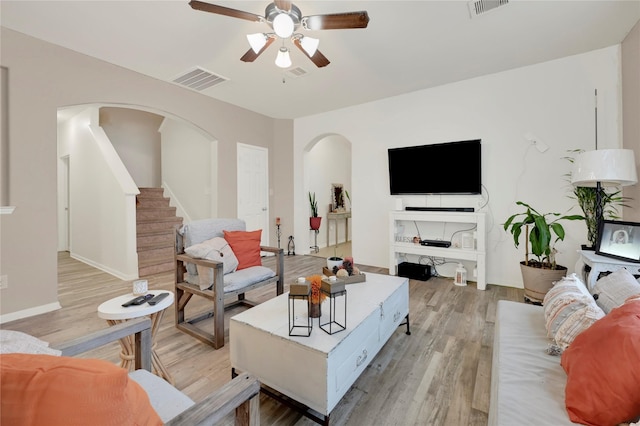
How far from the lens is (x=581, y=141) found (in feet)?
10.3

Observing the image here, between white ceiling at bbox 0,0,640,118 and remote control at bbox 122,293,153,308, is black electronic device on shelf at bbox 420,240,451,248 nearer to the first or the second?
white ceiling at bbox 0,0,640,118

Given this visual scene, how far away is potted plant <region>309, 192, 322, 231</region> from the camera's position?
5992mm

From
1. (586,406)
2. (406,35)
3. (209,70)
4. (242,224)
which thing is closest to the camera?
(586,406)

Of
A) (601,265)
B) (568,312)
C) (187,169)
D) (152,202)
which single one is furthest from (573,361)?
(152,202)

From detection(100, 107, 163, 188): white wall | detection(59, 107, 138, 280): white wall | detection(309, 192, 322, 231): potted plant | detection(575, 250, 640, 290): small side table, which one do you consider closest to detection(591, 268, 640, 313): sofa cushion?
detection(575, 250, 640, 290): small side table

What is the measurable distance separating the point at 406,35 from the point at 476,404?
3051 mm

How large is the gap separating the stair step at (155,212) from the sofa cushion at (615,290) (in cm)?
592

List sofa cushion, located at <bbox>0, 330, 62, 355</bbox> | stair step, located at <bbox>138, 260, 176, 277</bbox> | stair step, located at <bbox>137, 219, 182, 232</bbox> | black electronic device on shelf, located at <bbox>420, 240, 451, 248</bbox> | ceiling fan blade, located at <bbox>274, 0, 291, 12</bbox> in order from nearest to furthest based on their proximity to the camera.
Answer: sofa cushion, located at <bbox>0, 330, 62, 355</bbox>, ceiling fan blade, located at <bbox>274, 0, 291, 12</bbox>, black electronic device on shelf, located at <bbox>420, 240, 451, 248</bbox>, stair step, located at <bbox>138, 260, 176, 277</bbox>, stair step, located at <bbox>137, 219, 182, 232</bbox>

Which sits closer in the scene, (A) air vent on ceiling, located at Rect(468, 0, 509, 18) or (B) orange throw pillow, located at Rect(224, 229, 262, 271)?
(A) air vent on ceiling, located at Rect(468, 0, 509, 18)

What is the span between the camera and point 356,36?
2752mm

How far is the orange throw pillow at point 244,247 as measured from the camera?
271 centimetres

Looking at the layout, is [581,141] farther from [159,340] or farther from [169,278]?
[169,278]

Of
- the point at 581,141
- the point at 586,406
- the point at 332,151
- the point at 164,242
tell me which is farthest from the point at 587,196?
the point at 164,242

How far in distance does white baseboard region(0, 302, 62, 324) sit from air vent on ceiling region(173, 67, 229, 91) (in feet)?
9.88
